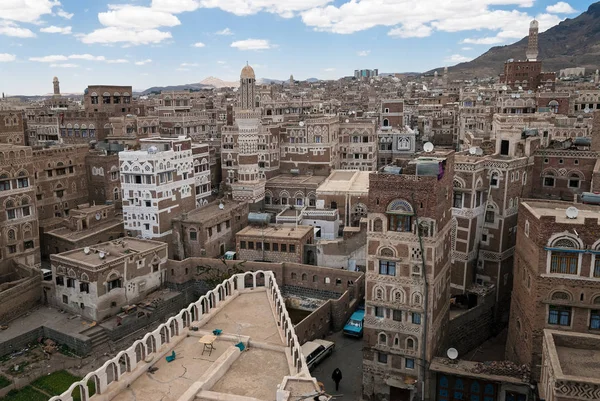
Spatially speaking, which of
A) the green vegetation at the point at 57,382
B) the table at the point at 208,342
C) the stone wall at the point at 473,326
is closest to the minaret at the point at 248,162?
the green vegetation at the point at 57,382

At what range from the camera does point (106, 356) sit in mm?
43875

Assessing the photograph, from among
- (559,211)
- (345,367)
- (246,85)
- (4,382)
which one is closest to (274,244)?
(345,367)

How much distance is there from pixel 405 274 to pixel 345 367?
11106mm

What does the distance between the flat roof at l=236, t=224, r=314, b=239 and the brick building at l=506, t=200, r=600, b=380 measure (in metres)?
25.8

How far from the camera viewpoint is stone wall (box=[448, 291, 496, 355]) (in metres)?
42.3

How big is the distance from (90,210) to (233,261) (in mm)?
19751

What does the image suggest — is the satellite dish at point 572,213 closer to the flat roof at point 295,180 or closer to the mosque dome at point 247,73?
the flat roof at point 295,180

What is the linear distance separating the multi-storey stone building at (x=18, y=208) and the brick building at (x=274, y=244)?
22.2m

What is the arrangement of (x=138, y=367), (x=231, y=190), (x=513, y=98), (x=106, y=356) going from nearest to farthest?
(x=138, y=367), (x=106, y=356), (x=231, y=190), (x=513, y=98)

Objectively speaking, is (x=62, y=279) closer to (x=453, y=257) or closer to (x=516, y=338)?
(x=453, y=257)

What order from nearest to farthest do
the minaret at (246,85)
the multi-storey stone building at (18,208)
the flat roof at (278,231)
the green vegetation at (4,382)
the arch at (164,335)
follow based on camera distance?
the arch at (164,335) → the green vegetation at (4,382) → the multi-storey stone building at (18,208) → the flat roof at (278,231) → the minaret at (246,85)

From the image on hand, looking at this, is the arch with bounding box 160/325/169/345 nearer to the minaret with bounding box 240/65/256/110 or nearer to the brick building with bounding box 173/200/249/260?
the brick building with bounding box 173/200/249/260

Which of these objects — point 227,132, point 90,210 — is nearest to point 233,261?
point 90,210

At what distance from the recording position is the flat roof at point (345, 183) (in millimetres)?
63716
